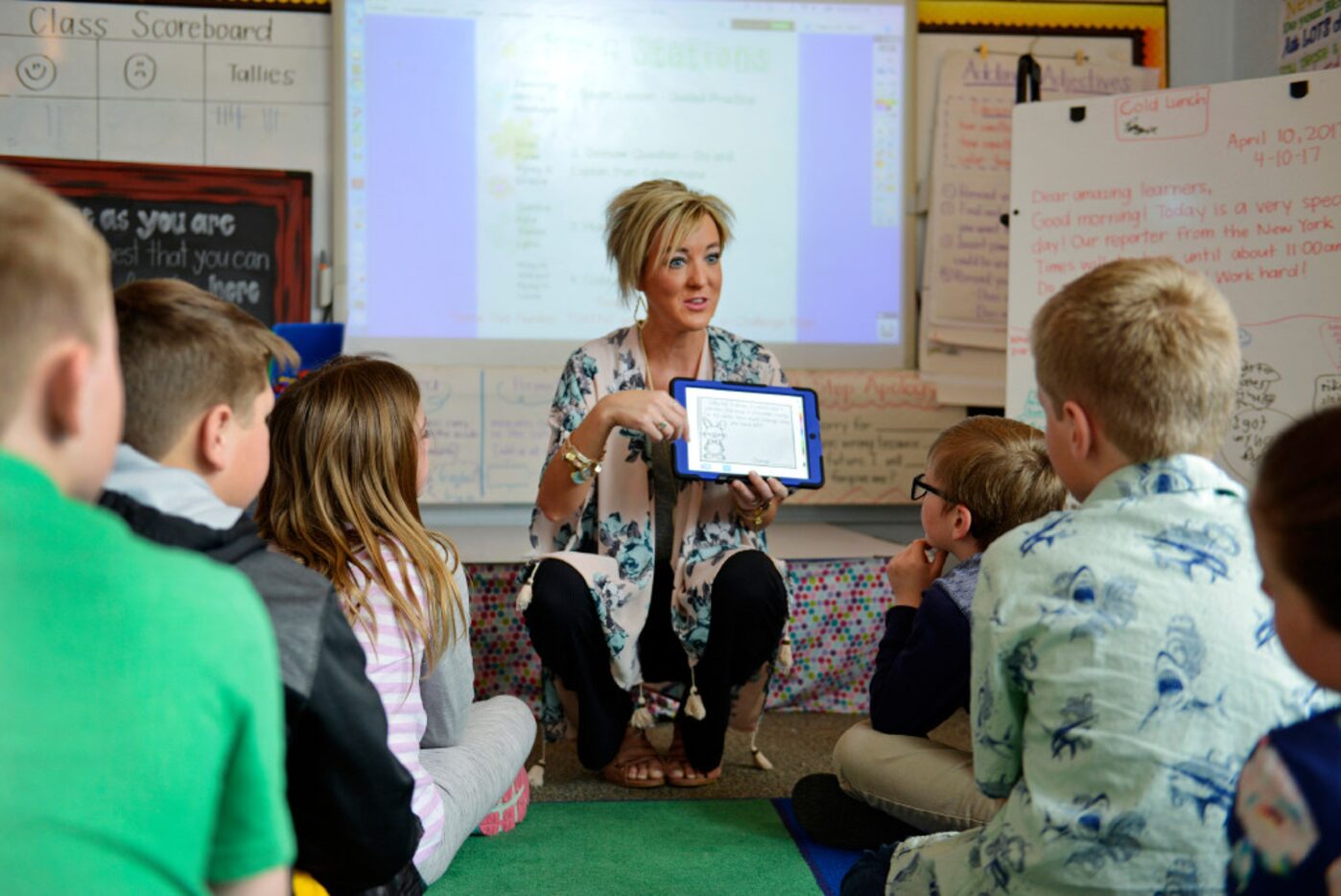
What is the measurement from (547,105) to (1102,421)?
9.84 feet

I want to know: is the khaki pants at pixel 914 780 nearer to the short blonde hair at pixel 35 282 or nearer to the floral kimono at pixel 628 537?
the floral kimono at pixel 628 537

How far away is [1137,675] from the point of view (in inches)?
40.9

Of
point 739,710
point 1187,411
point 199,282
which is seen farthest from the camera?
point 199,282

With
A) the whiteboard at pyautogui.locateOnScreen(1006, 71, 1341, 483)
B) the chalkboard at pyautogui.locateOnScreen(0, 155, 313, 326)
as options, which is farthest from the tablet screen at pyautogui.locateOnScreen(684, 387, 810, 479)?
the chalkboard at pyautogui.locateOnScreen(0, 155, 313, 326)

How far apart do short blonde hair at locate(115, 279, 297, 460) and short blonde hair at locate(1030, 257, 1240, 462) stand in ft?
2.44

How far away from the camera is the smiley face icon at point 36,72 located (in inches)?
146

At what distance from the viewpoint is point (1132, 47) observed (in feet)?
13.2

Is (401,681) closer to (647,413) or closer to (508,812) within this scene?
(508,812)

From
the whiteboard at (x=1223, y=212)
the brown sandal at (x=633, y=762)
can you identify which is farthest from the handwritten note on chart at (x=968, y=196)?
the brown sandal at (x=633, y=762)

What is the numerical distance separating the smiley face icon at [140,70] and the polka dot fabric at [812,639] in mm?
1985

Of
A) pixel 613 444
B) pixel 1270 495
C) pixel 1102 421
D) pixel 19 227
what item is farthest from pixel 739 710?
pixel 19 227

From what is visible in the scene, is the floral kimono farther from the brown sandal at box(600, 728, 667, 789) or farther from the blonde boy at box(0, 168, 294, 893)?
the blonde boy at box(0, 168, 294, 893)

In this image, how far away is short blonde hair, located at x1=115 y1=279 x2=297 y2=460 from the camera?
99cm

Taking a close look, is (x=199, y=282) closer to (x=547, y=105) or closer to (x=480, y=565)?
(x=547, y=105)
